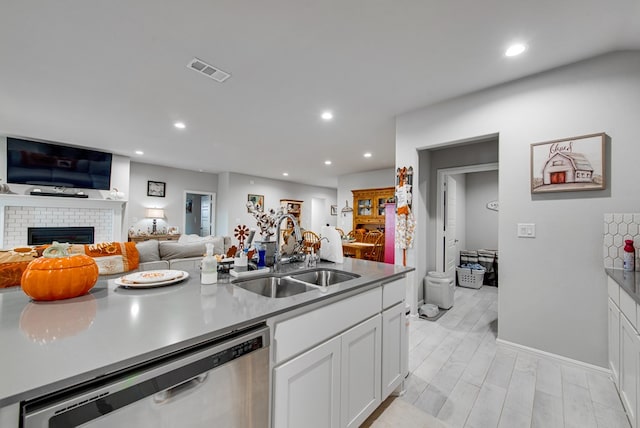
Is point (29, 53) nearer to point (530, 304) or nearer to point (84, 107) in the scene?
point (84, 107)

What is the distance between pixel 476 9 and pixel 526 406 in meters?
2.60

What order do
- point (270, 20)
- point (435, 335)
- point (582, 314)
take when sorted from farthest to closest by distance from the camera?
point (435, 335), point (582, 314), point (270, 20)

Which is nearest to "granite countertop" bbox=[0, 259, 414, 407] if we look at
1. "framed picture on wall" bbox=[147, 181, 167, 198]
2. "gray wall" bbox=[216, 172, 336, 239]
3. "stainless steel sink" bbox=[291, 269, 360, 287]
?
"stainless steel sink" bbox=[291, 269, 360, 287]

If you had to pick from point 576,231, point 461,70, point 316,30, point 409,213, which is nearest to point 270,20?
point 316,30

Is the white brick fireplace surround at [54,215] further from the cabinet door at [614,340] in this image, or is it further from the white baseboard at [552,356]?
the cabinet door at [614,340]

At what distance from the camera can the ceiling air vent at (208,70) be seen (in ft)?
7.67

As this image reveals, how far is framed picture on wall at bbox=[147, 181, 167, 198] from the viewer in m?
6.85

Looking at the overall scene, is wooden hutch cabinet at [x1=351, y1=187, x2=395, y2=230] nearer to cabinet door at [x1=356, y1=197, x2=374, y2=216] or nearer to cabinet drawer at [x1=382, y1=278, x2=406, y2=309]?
cabinet door at [x1=356, y1=197, x2=374, y2=216]

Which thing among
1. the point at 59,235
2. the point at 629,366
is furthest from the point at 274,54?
the point at 59,235

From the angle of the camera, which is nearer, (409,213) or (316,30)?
(316,30)

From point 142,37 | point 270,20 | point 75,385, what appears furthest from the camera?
point 142,37

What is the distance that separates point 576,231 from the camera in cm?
221

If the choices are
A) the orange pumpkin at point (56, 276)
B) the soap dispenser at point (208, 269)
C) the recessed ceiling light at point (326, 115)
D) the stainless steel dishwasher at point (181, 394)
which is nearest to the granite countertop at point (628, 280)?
the stainless steel dishwasher at point (181, 394)

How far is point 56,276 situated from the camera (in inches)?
40.6
